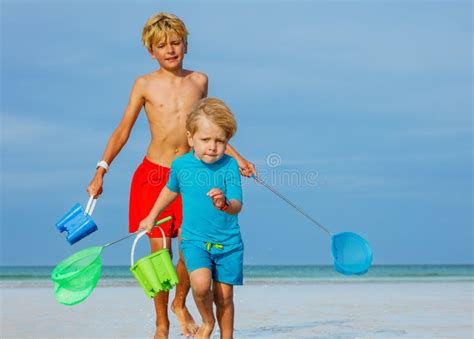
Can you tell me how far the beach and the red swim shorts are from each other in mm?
919

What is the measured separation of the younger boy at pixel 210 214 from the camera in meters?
3.96

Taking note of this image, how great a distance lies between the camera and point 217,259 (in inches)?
159

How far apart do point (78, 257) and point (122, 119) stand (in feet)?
3.45

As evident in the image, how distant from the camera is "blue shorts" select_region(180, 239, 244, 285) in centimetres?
399

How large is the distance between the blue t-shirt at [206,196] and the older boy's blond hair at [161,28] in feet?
3.57

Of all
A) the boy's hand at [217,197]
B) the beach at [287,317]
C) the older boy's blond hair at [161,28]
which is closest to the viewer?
the boy's hand at [217,197]

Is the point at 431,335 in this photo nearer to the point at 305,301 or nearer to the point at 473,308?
the point at 473,308

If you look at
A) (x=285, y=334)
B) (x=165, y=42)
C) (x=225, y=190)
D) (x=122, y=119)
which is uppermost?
(x=165, y=42)

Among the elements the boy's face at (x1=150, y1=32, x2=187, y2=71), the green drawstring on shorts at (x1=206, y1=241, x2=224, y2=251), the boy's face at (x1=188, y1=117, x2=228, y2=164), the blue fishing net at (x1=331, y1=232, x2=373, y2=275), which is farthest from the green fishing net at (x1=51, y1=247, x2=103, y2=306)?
the blue fishing net at (x1=331, y1=232, x2=373, y2=275)

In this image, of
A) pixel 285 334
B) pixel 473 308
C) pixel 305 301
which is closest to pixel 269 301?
pixel 305 301

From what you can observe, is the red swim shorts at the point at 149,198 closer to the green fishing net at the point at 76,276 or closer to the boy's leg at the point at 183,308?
the boy's leg at the point at 183,308

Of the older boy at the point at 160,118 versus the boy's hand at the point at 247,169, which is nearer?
the boy's hand at the point at 247,169

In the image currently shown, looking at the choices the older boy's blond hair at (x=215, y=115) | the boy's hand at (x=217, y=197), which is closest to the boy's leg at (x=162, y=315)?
the older boy's blond hair at (x=215, y=115)

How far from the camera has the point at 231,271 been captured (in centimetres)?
404
